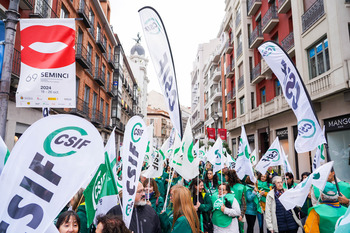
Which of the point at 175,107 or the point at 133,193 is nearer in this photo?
the point at 133,193

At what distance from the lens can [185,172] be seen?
450cm

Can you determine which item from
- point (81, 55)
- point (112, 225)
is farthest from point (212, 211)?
point (81, 55)

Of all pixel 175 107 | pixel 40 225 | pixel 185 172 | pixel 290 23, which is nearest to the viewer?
pixel 40 225

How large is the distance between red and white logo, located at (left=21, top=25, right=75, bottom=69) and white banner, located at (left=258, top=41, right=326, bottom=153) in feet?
13.4

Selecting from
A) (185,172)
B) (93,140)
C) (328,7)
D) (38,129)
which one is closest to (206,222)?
(185,172)

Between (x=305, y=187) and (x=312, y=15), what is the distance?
12283mm

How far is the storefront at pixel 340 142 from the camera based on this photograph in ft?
35.4

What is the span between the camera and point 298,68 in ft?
45.9

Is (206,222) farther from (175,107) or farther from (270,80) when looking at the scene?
(270,80)

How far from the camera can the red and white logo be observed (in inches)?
166

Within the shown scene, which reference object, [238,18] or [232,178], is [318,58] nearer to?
[232,178]

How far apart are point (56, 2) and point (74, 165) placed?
15.7 metres

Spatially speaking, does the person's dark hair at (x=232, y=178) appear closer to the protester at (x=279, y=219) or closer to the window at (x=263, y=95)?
the protester at (x=279, y=219)

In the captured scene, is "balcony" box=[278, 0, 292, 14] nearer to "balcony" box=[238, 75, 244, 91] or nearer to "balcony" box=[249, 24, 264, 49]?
"balcony" box=[249, 24, 264, 49]
